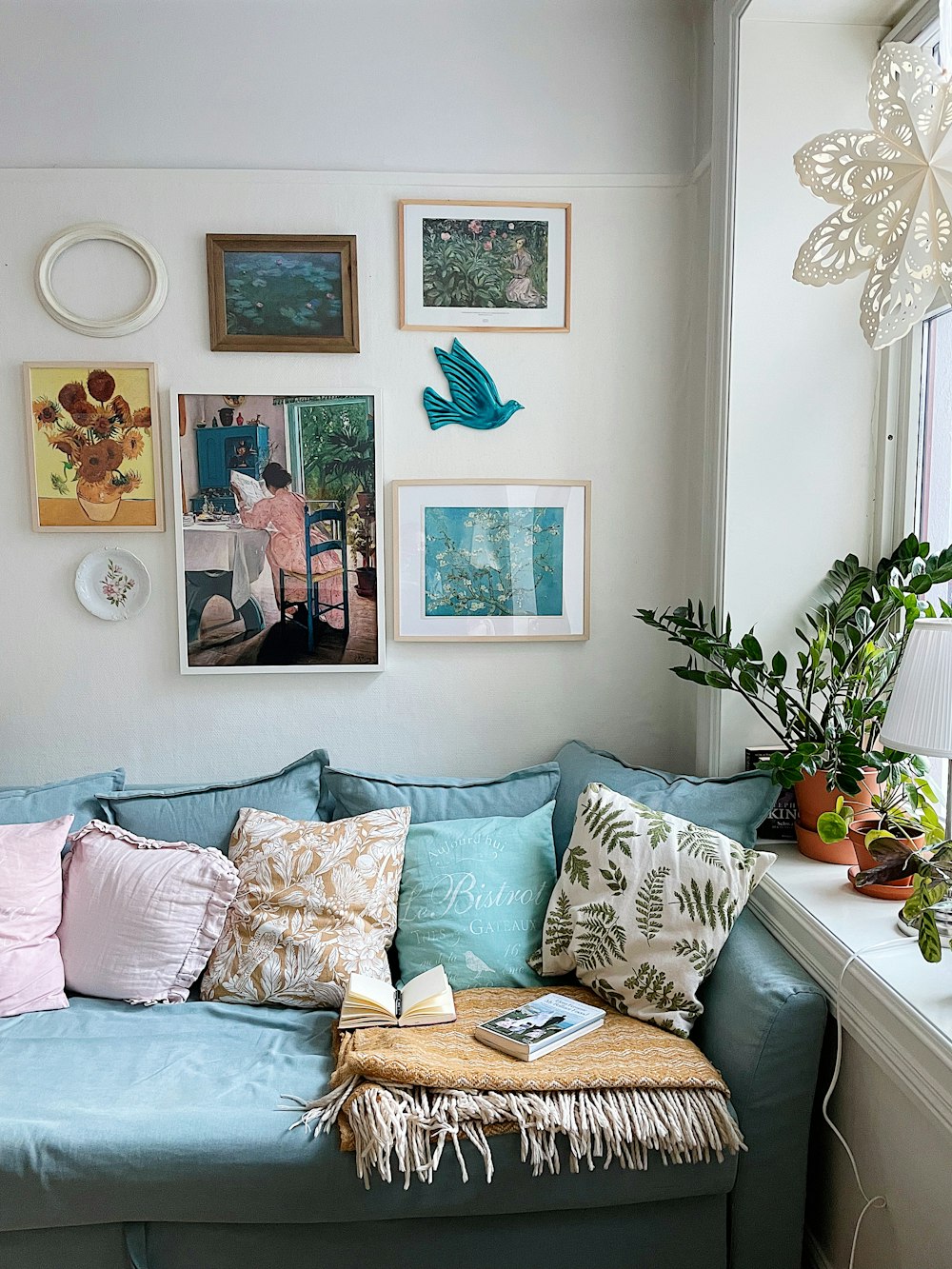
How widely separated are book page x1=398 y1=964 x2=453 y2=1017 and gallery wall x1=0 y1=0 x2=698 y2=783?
2.23 feet

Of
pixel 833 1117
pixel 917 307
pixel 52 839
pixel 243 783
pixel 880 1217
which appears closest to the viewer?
pixel 917 307

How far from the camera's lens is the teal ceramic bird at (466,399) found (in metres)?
2.45

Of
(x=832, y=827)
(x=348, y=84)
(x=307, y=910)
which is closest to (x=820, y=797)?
(x=832, y=827)

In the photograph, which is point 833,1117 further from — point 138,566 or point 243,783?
point 138,566

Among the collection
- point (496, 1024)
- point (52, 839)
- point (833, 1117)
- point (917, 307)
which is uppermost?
point (917, 307)

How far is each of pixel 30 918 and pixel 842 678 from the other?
1814mm

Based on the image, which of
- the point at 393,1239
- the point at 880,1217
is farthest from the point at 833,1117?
the point at 393,1239

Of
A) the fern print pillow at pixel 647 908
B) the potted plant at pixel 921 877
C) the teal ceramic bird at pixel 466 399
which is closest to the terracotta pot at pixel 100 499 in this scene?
the teal ceramic bird at pixel 466 399

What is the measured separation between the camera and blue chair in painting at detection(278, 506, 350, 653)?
2.47 metres

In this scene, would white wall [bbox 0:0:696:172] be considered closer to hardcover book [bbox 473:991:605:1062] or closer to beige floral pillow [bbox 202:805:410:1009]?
beige floral pillow [bbox 202:805:410:1009]

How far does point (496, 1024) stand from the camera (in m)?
1.81

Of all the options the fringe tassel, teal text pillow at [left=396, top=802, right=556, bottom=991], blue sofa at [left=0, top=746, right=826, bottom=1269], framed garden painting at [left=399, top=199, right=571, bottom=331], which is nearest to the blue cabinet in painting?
framed garden painting at [left=399, top=199, right=571, bottom=331]

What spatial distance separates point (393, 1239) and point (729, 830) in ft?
3.37

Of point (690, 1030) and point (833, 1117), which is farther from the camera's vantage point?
point (690, 1030)
